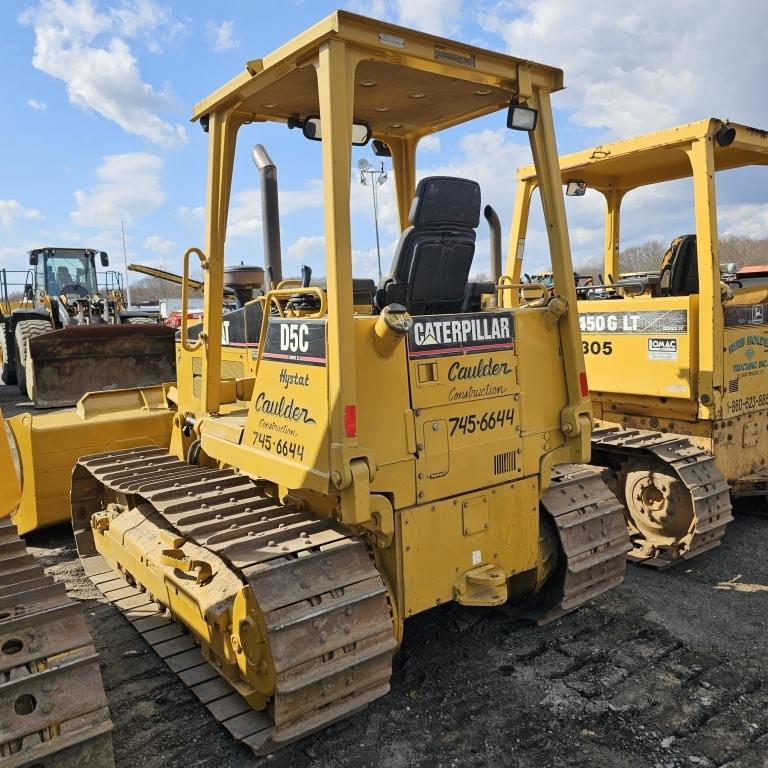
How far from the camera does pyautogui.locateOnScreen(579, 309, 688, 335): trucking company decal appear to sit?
5.54m

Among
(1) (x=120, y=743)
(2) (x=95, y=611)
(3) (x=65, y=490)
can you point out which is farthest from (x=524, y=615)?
(3) (x=65, y=490)

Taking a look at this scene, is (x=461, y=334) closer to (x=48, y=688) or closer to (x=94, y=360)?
(x=48, y=688)

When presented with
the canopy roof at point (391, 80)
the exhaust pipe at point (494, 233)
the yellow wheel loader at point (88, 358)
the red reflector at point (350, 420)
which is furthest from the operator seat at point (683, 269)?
the yellow wheel loader at point (88, 358)

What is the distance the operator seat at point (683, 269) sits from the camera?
588cm

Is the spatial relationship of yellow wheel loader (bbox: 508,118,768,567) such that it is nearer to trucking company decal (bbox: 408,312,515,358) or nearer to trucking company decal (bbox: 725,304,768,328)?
trucking company decal (bbox: 725,304,768,328)

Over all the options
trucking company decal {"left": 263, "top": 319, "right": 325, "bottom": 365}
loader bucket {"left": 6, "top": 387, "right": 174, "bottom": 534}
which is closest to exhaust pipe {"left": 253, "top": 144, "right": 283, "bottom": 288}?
trucking company decal {"left": 263, "top": 319, "right": 325, "bottom": 365}

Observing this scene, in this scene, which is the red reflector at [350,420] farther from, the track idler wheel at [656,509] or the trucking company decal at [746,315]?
the trucking company decal at [746,315]

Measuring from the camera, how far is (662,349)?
18.5 ft

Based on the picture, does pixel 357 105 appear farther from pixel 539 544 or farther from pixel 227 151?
pixel 539 544

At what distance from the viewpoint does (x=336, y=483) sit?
3.10 m

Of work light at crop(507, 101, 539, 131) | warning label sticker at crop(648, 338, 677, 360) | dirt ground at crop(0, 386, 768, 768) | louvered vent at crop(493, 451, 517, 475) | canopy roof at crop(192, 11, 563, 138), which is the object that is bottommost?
dirt ground at crop(0, 386, 768, 768)

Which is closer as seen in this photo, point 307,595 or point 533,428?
point 307,595

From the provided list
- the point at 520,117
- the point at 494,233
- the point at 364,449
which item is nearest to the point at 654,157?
the point at 494,233

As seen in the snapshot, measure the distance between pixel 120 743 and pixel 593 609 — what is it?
2.84 m
